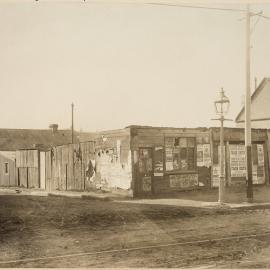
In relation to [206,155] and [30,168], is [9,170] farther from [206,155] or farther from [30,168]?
[206,155]

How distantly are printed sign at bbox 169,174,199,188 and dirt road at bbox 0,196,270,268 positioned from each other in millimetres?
4716

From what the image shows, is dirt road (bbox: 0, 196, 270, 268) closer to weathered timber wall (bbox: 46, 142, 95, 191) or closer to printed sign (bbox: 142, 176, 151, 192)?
printed sign (bbox: 142, 176, 151, 192)

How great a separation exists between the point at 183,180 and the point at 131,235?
9993mm

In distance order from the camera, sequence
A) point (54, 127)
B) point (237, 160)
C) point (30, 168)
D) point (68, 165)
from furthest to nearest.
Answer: point (54, 127) → point (30, 168) → point (68, 165) → point (237, 160)

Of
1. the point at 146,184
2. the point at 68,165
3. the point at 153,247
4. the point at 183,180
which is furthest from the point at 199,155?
the point at 153,247

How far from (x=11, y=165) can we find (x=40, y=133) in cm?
613

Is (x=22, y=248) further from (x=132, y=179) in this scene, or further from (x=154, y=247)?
(x=132, y=179)

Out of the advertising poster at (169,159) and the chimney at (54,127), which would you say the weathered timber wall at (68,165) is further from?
the chimney at (54,127)

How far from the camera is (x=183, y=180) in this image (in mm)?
19750

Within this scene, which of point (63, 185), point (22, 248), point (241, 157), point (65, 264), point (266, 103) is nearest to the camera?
point (65, 264)

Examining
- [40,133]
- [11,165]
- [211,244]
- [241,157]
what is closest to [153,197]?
[241,157]

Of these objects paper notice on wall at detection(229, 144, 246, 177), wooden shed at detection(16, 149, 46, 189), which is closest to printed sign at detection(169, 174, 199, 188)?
paper notice on wall at detection(229, 144, 246, 177)

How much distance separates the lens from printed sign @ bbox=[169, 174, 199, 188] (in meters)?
19.4

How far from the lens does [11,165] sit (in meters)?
38.8
